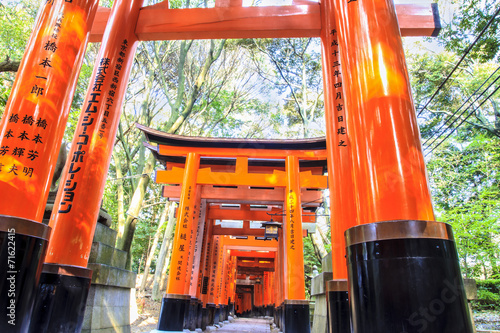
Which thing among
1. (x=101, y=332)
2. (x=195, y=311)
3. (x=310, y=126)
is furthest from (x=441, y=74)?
(x=101, y=332)

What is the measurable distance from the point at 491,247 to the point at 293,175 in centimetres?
693

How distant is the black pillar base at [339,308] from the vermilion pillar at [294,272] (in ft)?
16.0

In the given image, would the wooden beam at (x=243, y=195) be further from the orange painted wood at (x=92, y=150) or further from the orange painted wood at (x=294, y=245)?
the orange painted wood at (x=92, y=150)

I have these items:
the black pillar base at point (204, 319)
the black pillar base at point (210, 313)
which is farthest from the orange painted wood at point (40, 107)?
the black pillar base at point (210, 313)

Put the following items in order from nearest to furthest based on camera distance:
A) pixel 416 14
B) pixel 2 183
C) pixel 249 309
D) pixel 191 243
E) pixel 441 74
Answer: pixel 2 183, pixel 416 14, pixel 191 243, pixel 441 74, pixel 249 309

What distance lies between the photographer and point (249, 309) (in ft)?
137

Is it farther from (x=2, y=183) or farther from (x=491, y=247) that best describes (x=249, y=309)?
(x=2, y=183)

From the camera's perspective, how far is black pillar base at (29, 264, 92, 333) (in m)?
3.00

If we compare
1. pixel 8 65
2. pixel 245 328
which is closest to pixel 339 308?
pixel 8 65

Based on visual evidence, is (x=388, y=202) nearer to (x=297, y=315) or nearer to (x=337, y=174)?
(x=337, y=174)

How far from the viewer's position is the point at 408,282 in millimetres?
1584

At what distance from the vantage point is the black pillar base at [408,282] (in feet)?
4.96

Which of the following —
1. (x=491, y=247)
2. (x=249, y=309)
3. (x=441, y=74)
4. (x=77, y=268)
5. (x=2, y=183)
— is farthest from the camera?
(x=249, y=309)

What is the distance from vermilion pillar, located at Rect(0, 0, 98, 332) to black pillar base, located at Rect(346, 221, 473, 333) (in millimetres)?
2236
